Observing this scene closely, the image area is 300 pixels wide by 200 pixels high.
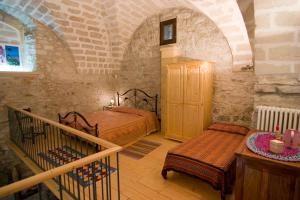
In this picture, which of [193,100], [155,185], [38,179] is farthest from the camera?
[193,100]

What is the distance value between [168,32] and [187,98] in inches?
78.8

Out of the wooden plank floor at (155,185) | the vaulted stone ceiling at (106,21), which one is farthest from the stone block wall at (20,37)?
the wooden plank floor at (155,185)

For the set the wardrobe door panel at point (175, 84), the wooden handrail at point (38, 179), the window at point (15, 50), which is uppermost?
the window at point (15, 50)

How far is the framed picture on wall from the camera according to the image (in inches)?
183

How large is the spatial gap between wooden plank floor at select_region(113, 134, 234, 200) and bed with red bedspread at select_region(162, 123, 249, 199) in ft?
0.58

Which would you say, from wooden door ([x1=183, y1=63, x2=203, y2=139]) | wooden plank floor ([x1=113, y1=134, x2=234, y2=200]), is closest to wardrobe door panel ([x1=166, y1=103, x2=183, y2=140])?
wooden door ([x1=183, y1=63, x2=203, y2=139])

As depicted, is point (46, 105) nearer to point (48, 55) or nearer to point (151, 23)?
point (48, 55)

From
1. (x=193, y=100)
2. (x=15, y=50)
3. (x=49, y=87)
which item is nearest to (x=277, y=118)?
(x=193, y=100)

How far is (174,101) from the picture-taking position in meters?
4.11

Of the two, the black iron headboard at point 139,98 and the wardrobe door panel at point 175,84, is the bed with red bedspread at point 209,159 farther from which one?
the black iron headboard at point 139,98

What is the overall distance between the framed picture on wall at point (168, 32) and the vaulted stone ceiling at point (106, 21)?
0.38 meters

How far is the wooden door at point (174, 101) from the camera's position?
Result: 399 centimetres

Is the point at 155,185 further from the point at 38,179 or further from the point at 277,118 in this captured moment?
the point at 277,118

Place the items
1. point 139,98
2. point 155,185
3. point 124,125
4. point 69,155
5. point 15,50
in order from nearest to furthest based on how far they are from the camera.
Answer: point 155,185 → point 69,155 → point 124,125 → point 15,50 → point 139,98
